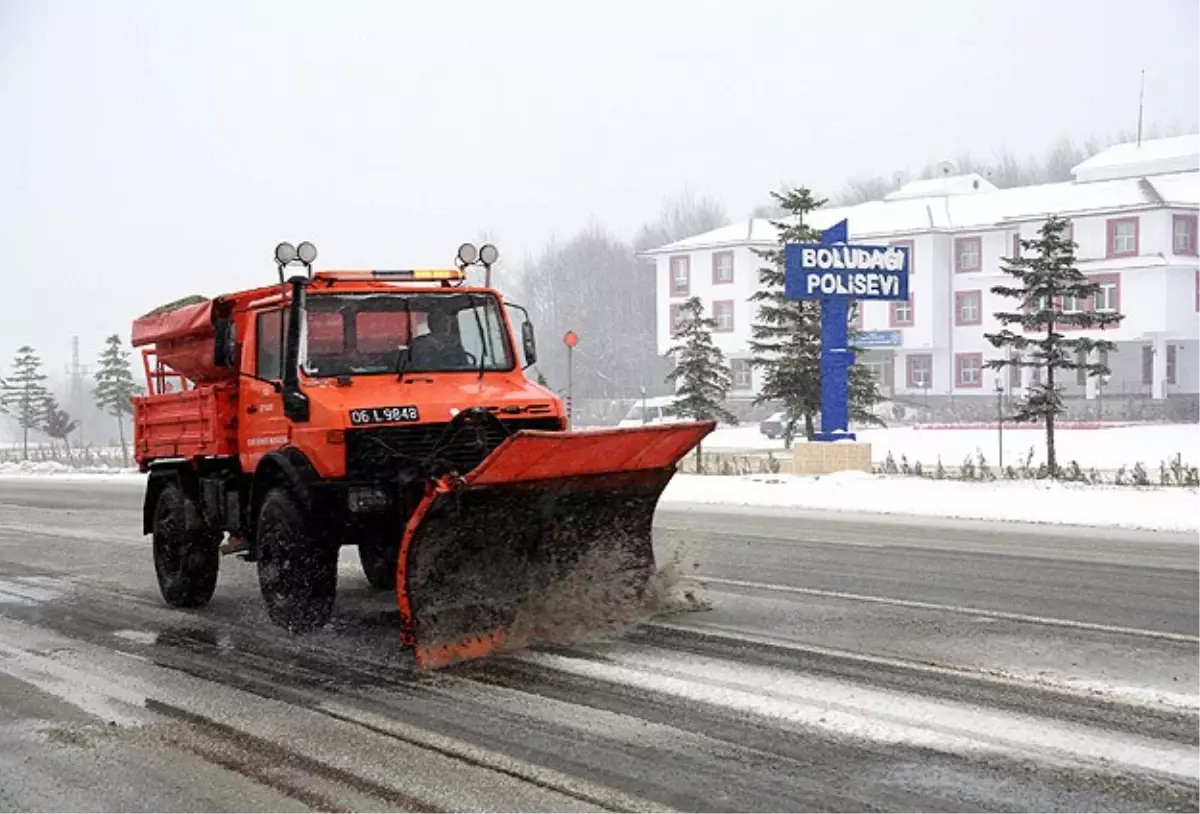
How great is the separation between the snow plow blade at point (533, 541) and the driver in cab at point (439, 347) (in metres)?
1.49

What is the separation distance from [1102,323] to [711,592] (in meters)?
22.9

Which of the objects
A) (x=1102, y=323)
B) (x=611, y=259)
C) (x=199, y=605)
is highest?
(x=611, y=259)

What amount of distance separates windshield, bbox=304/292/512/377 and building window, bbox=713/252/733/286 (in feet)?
200

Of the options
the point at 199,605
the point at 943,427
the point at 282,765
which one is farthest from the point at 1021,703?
the point at 943,427

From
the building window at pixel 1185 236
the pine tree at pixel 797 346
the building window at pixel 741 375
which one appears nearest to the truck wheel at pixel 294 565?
the pine tree at pixel 797 346

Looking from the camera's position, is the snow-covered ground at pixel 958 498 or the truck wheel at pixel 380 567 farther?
the snow-covered ground at pixel 958 498

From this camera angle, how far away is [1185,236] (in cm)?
5628

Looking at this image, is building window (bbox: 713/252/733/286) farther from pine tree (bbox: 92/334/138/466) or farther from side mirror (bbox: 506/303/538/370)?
side mirror (bbox: 506/303/538/370)

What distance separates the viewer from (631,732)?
611cm

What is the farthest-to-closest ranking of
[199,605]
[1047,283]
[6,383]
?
[6,383], [1047,283], [199,605]

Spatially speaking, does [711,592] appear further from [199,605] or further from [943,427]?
[943,427]

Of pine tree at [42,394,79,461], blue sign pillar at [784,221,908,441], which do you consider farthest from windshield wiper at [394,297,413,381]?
pine tree at [42,394,79,461]

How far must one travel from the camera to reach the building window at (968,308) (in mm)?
62344

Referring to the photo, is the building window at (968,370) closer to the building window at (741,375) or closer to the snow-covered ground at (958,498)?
the building window at (741,375)
